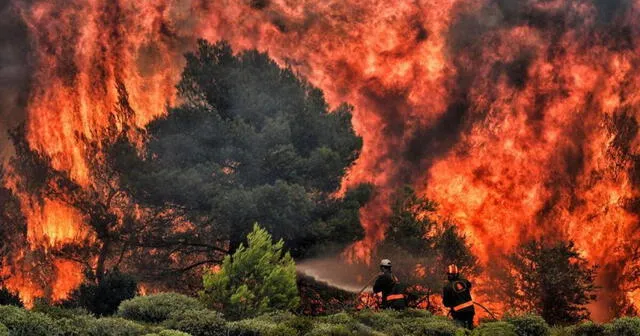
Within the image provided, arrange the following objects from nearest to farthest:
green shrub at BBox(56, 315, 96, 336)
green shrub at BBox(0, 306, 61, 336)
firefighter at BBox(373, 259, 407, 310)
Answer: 1. green shrub at BBox(0, 306, 61, 336)
2. green shrub at BBox(56, 315, 96, 336)
3. firefighter at BBox(373, 259, 407, 310)

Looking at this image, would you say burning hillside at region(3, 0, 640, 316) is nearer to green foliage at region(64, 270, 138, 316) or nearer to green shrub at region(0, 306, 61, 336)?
green foliage at region(64, 270, 138, 316)

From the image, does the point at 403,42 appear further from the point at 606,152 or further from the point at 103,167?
the point at 103,167

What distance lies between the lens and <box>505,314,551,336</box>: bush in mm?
23062

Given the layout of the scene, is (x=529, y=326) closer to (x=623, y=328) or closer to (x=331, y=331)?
(x=623, y=328)

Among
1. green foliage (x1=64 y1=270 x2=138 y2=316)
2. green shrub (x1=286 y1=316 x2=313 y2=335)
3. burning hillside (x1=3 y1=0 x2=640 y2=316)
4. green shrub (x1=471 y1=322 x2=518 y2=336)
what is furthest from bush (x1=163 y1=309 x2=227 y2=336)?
burning hillside (x1=3 y1=0 x2=640 y2=316)

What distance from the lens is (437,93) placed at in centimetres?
5062

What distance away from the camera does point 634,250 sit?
45.3 metres

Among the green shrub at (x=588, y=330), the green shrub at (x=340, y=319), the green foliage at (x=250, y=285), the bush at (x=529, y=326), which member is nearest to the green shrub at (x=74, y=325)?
the green foliage at (x=250, y=285)

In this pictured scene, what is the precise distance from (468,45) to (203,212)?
1879 centimetres

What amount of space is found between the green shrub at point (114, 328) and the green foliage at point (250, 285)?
4.51 meters

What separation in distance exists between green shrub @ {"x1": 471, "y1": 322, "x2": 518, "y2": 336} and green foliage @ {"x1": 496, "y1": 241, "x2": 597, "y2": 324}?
14530mm

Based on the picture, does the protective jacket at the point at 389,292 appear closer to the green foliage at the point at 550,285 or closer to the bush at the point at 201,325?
the bush at the point at 201,325

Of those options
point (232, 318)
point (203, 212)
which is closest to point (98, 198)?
point (203, 212)

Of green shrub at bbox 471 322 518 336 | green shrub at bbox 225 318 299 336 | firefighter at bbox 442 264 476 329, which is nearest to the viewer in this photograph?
green shrub at bbox 225 318 299 336
